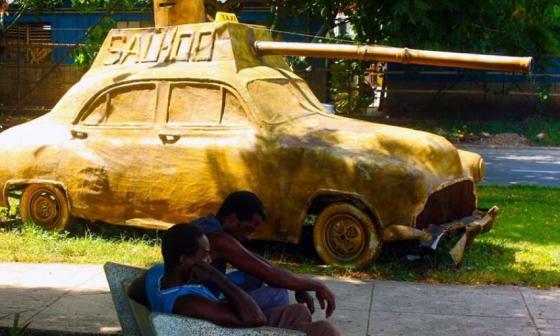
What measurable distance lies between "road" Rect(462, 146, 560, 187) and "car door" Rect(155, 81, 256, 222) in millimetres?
7512

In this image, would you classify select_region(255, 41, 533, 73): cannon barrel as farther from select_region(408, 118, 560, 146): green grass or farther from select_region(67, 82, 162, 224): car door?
select_region(408, 118, 560, 146): green grass

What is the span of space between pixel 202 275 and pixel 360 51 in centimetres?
497

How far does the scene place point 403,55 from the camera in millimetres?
8586

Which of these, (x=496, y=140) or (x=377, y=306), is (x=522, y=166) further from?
(x=377, y=306)

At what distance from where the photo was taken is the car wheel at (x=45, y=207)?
910 cm

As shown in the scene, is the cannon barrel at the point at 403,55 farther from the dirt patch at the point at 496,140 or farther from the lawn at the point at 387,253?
the dirt patch at the point at 496,140

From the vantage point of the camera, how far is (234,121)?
8484mm

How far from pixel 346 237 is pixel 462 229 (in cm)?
115

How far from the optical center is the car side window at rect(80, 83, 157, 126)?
29.1ft

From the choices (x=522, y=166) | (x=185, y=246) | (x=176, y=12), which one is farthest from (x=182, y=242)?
(x=522, y=166)

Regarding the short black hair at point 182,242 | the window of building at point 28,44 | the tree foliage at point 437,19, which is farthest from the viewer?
the window of building at point 28,44

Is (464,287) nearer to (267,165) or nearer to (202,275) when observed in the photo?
(267,165)

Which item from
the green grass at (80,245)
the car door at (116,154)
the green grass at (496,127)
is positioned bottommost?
the green grass at (496,127)

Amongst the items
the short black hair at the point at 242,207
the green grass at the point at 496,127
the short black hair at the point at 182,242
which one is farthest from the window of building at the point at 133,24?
the short black hair at the point at 182,242
